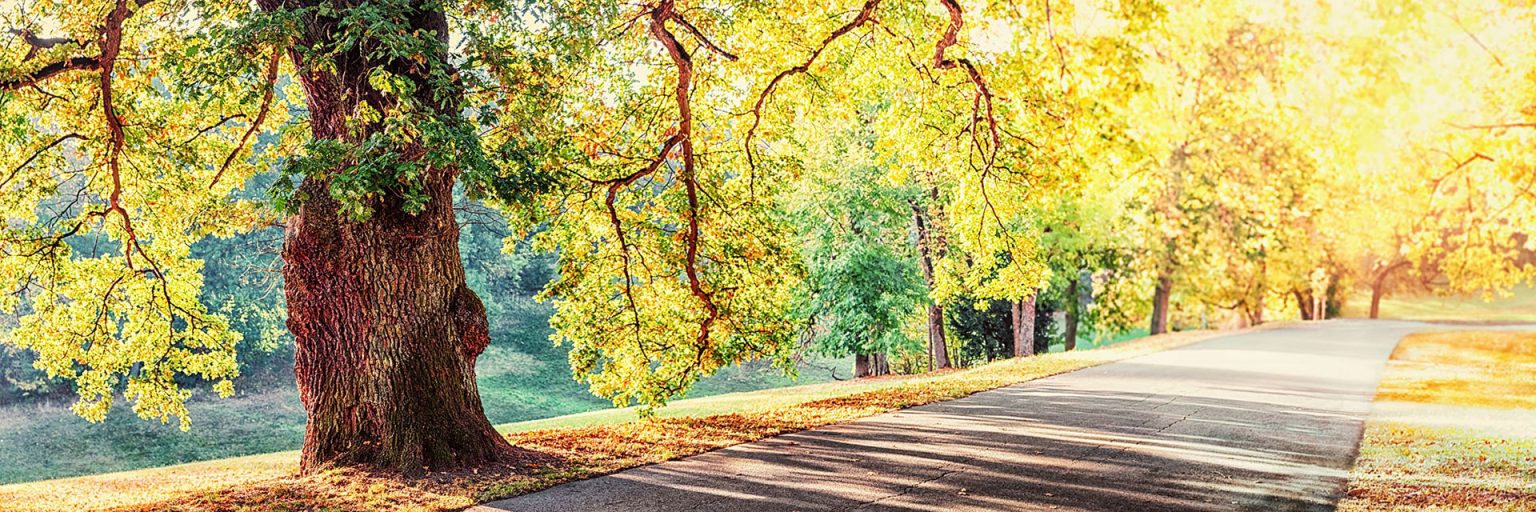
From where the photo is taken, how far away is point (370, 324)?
9.91 m

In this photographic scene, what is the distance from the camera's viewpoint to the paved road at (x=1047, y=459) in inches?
334

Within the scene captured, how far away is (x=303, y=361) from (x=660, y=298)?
12.6ft

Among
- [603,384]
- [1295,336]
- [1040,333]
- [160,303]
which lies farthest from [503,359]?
[603,384]

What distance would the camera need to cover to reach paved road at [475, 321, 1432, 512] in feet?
27.8

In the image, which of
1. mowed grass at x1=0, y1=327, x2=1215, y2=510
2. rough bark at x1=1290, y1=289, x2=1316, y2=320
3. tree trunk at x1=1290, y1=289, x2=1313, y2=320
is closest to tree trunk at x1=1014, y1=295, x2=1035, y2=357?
mowed grass at x1=0, y1=327, x2=1215, y2=510

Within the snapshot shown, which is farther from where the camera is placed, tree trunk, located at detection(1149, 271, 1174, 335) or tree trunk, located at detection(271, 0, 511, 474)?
tree trunk, located at detection(1149, 271, 1174, 335)

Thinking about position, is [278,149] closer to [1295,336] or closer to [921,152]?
[921,152]

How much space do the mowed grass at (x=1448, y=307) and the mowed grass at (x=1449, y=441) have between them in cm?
5342

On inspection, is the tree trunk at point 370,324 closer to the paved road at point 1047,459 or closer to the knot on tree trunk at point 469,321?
the knot on tree trunk at point 469,321

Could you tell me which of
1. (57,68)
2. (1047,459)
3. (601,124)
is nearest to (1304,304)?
(1047,459)

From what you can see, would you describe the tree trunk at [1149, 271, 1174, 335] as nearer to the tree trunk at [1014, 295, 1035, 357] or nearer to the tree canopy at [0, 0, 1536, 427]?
the tree trunk at [1014, 295, 1035, 357]

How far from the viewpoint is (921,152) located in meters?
14.6

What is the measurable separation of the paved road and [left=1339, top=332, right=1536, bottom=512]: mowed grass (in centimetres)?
28

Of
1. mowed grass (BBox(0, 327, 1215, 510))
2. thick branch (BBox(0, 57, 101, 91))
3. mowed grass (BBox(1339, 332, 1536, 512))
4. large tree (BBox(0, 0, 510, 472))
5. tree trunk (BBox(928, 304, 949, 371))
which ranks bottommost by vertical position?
mowed grass (BBox(1339, 332, 1536, 512))
